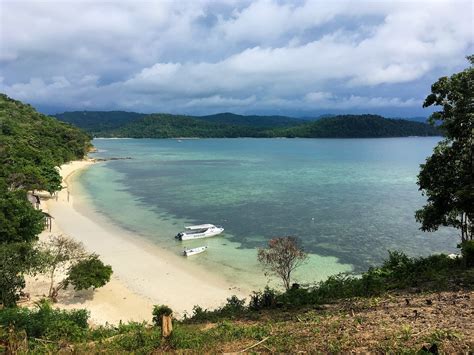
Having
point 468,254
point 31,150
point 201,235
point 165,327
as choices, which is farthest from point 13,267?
point 31,150

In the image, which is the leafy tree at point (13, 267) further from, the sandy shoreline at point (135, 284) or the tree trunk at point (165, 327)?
the tree trunk at point (165, 327)

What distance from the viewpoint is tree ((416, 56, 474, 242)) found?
14.4 m

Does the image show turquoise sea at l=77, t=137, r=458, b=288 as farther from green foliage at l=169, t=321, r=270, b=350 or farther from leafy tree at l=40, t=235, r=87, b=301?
green foliage at l=169, t=321, r=270, b=350

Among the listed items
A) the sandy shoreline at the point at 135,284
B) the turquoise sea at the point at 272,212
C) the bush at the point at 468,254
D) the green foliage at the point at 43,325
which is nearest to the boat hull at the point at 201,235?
the turquoise sea at the point at 272,212

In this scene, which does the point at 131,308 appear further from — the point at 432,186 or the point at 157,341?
the point at 432,186

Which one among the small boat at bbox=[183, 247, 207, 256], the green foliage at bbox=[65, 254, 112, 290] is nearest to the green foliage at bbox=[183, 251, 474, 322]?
the green foliage at bbox=[65, 254, 112, 290]

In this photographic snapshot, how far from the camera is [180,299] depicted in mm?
23391

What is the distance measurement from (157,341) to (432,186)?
14392 millimetres

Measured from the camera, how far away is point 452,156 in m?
16.7

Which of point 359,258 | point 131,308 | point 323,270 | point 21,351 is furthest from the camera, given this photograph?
point 359,258

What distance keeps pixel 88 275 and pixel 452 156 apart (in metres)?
20.5

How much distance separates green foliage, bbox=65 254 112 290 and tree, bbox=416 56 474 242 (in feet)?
60.7

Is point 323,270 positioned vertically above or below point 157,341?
below

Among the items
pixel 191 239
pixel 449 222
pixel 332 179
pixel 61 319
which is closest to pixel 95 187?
pixel 191 239
